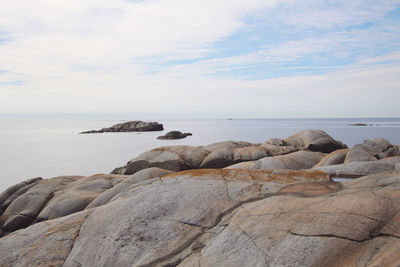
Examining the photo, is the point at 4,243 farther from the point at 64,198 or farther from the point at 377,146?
the point at 377,146

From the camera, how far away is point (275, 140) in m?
22.5

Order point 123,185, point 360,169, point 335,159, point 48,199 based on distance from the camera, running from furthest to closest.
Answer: point 335,159
point 48,199
point 123,185
point 360,169

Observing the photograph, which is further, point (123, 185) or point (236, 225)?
point (123, 185)

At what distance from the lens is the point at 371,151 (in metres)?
13.5

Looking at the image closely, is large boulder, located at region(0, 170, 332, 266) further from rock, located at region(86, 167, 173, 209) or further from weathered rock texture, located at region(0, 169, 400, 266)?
rock, located at region(86, 167, 173, 209)

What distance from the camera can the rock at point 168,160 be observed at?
1900 centimetres

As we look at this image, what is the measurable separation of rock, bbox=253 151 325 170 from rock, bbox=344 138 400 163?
5.49 feet

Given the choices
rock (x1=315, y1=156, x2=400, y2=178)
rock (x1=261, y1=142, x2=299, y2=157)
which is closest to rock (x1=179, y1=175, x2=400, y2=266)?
rock (x1=315, y1=156, x2=400, y2=178)

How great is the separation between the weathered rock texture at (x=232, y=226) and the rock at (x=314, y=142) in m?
16.7

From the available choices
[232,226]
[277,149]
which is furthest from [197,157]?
[232,226]

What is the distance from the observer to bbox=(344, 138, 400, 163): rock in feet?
40.8

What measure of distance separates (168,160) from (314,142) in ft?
34.6

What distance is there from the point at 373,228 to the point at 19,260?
17.9 feet

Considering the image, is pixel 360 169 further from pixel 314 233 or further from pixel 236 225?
pixel 236 225
